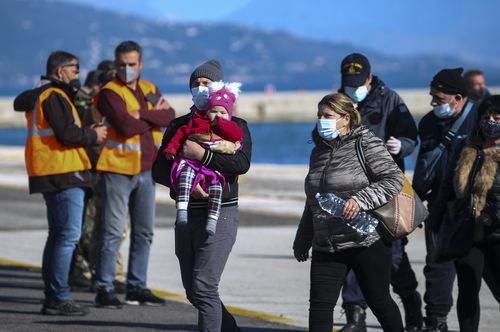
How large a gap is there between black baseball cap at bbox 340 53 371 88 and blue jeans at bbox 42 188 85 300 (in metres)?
2.14

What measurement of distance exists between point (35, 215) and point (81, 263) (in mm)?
5887

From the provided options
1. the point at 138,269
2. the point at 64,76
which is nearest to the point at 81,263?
the point at 138,269

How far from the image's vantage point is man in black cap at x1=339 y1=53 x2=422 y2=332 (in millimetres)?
8914

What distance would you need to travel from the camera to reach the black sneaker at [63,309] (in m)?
9.48

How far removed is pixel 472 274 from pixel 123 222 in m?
3.04

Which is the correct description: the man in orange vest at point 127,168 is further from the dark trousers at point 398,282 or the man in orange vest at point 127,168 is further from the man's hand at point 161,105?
the dark trousers at point 398,282

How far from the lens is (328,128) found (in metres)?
7.22

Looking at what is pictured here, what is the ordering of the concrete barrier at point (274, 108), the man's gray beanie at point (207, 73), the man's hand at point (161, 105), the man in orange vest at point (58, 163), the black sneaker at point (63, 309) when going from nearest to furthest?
the man's gray beanie at point (207, 73) < the man in orange vest at point (58, 163) < the black sneaker at point (63, 309) < the man's hand at point (161, 105) < the concrete barrier at point (274, 108)

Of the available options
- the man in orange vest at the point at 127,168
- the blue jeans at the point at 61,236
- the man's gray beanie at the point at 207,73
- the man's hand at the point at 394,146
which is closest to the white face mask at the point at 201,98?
the man's gray beanie at the point at 207,73

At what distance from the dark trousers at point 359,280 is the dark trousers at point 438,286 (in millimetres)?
1293

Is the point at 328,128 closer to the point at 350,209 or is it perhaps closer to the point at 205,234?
the point at 350,209

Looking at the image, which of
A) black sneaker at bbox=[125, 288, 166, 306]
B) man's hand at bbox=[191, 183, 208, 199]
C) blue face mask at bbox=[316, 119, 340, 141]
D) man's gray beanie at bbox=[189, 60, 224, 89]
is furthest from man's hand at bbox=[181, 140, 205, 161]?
black sneaker at bbox=[125, 288, 166, 306]

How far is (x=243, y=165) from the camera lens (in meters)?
7.33

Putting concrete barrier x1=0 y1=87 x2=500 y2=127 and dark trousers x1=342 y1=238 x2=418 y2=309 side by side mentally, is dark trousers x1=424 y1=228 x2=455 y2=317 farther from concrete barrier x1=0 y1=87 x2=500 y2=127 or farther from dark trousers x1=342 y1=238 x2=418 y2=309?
concrete barrier x1=0 y1=87 x2=500 y2=127
